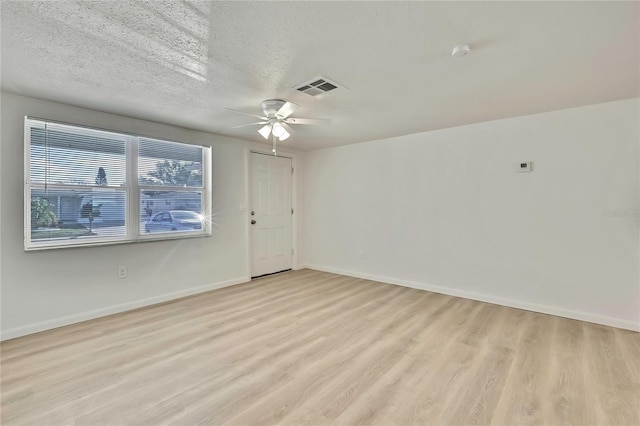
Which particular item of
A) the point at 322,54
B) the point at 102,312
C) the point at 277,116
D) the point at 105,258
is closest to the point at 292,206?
the point at 277,116

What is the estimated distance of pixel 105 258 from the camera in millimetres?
3361

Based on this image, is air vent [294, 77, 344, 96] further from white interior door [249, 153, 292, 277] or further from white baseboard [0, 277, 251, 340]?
white baseboard [0, 277, 251, 340]

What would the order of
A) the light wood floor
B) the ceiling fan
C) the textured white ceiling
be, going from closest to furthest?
the textured white ceiling, the light wood floor, the ceiling fan

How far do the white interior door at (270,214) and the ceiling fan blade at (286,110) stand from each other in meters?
1.84

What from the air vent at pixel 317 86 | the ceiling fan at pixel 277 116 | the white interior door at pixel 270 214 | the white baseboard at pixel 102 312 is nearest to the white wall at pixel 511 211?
the white interior door at pixel 270 214

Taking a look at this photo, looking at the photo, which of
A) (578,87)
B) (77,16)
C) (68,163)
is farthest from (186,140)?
(578,87)

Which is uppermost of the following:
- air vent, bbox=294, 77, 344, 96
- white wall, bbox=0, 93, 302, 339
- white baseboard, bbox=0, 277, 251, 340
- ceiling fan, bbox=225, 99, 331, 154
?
air vent, bbox=294, 77, 344, 96

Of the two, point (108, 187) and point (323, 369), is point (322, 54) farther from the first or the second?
point (108, 187)

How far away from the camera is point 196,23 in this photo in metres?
1.69

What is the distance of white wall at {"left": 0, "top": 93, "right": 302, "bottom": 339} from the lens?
279cm

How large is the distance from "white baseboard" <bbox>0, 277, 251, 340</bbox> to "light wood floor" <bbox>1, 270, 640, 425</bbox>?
0.44 feet

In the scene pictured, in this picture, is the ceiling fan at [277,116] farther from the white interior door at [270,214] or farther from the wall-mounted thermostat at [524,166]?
the wall-mounted thermostat at [524,166]

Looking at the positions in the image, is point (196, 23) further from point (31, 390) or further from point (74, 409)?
point (31, 390)

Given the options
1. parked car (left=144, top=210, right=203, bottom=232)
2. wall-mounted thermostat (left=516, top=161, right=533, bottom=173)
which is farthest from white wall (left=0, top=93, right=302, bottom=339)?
wall-mounted thermostat (left=516, top=161, right=533, bottom=173)
